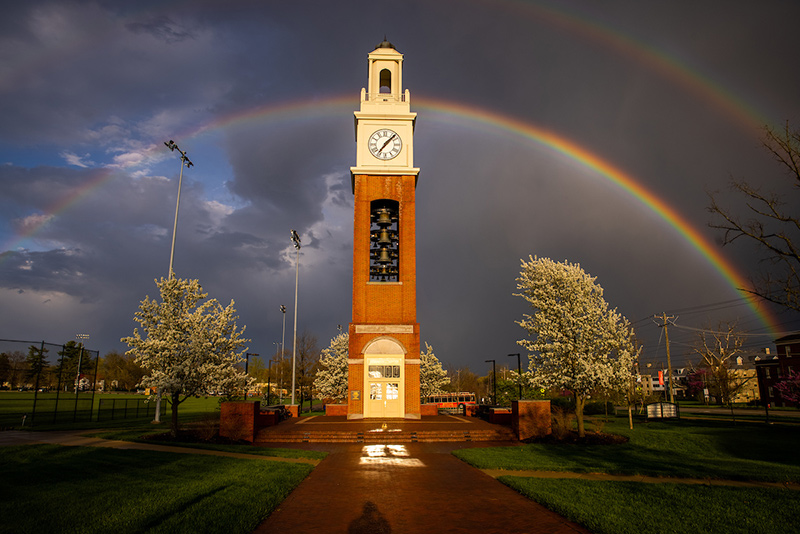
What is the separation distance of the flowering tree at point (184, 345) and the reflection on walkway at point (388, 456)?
276 inches

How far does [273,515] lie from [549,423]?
15.3 m

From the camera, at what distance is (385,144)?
33.7 m

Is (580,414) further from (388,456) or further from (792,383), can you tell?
(792,383)

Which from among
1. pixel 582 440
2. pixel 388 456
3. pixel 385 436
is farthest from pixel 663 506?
pixel 385 436

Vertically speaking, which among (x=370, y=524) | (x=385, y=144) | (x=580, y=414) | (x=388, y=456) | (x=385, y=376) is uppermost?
(x=385, y=144)

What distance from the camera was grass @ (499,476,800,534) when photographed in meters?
8.27

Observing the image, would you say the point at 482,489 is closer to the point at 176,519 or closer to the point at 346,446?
the point at 176,519

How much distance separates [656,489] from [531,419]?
34.4 ft

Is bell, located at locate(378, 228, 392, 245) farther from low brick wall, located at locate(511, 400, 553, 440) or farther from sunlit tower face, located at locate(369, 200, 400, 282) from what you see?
low brick wall, located at locate(511, 400, 553, 440)

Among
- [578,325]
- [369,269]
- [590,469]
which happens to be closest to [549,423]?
[578,325]

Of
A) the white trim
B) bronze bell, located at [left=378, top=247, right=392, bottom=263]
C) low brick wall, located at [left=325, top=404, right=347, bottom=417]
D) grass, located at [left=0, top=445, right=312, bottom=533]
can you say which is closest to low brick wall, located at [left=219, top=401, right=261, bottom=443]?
grass, located at [left=0, top=445, right=312, bottom=533]

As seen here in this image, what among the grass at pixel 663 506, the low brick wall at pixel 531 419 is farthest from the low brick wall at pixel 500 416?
the grass at pixel 663 506

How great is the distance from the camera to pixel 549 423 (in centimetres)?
2158

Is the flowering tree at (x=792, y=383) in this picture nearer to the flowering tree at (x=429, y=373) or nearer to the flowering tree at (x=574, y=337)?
the flowering tree at (x=574, y=337)
